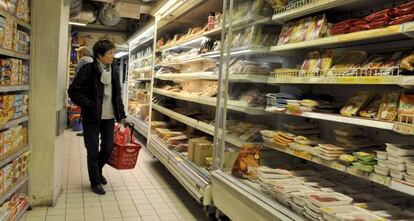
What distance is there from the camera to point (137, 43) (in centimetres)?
867

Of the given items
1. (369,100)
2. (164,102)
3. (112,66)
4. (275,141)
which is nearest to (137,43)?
(164,102)

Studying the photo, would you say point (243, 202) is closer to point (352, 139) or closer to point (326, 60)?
point (352, 139)

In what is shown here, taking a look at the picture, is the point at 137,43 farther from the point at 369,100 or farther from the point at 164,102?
the point at 369,100

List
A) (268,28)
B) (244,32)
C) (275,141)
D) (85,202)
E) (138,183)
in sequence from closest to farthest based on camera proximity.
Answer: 1. (275,141)
2. (268,28)
3. (244,32)
4. (85,202)
5. (138,183)

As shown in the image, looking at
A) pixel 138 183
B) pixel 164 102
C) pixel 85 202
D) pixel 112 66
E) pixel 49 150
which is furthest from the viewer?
pixel 164 102

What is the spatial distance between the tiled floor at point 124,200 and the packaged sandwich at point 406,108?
235 cm

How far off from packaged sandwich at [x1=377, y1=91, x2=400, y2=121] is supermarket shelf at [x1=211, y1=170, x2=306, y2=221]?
74 centimetres

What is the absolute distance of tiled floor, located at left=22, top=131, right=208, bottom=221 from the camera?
11.1ft

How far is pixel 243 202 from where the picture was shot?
2512 millimetres

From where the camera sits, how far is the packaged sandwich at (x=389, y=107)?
5.75ft

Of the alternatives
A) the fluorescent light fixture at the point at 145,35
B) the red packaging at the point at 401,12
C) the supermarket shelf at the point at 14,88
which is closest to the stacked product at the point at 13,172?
the supermarket shelf at the point at 14,88

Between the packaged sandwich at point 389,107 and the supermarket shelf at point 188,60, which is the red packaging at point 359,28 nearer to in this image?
the packaged sandwich at point 389,107

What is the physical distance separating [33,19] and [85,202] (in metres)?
1.94

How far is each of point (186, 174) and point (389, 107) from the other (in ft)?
7.47
